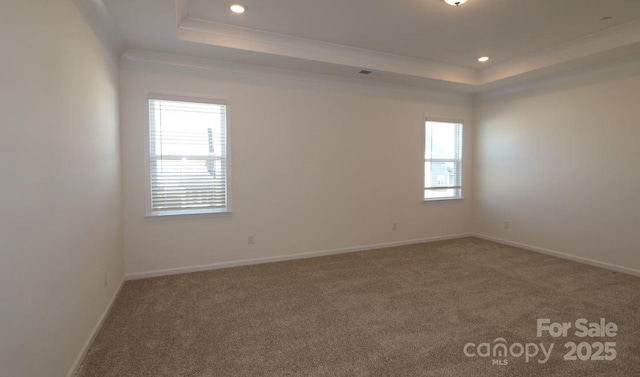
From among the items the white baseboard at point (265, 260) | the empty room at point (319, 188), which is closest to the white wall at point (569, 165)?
the empty room at point (319, 188)

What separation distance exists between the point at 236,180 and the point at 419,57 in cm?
300

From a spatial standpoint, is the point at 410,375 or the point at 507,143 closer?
the point at 410,375

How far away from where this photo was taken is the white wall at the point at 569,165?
3.88m

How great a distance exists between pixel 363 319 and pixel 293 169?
7.56 feet

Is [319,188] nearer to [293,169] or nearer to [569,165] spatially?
[293,169]

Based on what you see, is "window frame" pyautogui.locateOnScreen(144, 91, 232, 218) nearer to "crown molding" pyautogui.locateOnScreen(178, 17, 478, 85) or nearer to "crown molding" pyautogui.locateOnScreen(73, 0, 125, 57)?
"crown molding" pyautogui.locateOnScreen(73, 0, 125, 57)

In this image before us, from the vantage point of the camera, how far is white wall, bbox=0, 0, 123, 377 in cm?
137

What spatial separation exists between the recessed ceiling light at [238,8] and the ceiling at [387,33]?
6 centimetres

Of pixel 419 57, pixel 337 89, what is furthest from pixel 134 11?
Answer: pixel 419 57

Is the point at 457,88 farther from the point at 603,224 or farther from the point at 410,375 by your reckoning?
the point at 410,375

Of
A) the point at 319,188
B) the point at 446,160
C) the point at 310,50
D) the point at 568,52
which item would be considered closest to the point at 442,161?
the point at 446,160

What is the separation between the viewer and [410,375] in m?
2.01

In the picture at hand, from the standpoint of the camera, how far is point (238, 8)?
3.03 m

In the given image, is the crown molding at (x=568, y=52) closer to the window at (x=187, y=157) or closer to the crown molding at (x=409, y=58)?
the crown molding at (x=409, y=58)
